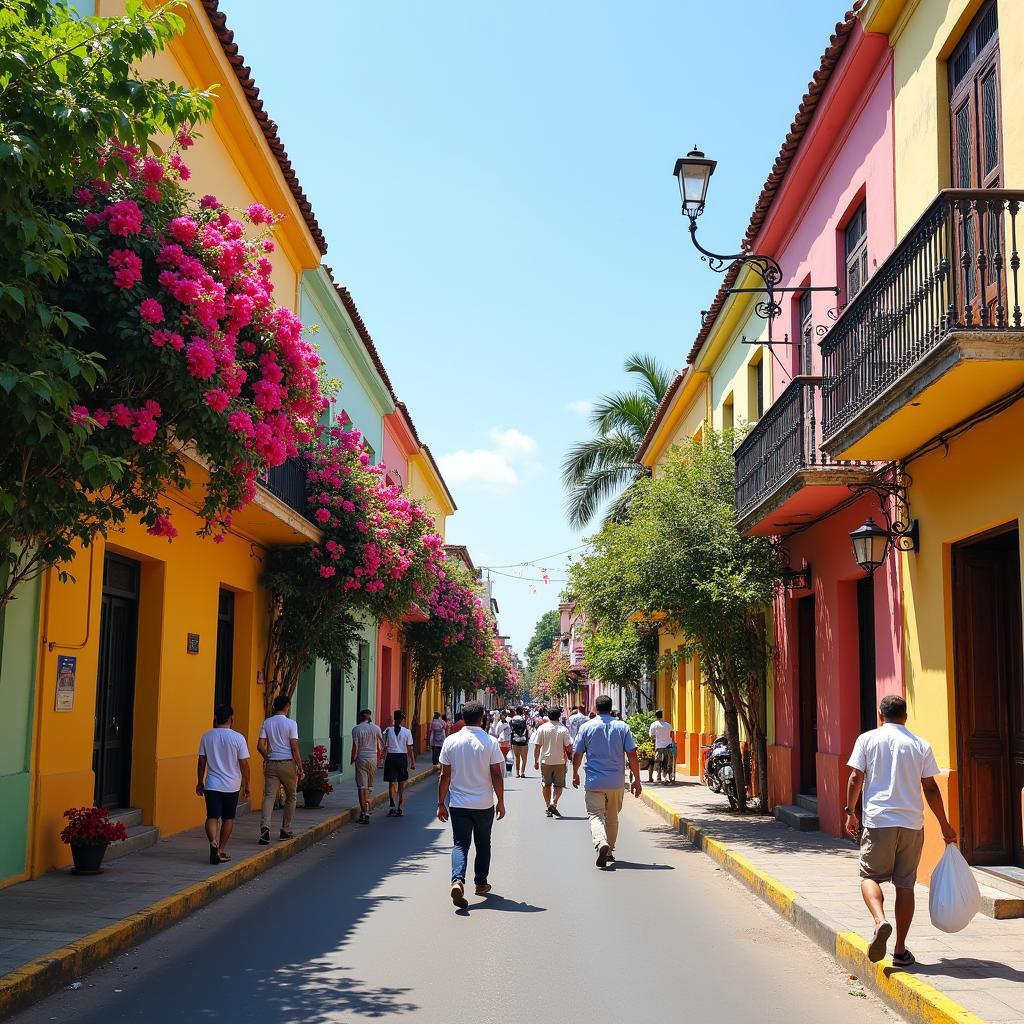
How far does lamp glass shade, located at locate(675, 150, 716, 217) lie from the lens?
12.1 meters

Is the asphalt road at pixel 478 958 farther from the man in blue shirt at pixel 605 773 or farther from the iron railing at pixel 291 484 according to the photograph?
the iron railing at pixel 291 484

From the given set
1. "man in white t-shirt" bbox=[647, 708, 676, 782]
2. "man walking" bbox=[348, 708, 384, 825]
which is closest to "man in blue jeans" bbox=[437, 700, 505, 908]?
"man walking" bbox=[348, 708, 384, 825]

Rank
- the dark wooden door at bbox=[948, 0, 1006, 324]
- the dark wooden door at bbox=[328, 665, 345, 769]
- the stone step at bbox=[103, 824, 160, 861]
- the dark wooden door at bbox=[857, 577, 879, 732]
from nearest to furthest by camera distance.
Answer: the dark wooden door at bbox=[948, 0, 1006, 324], the stone step at bbox=[103, 824, 160, 861], the dark wooden door at bbox=[857, 577, 879, 732], the dark wooden door at bbox=[328, 665, 345, 769]

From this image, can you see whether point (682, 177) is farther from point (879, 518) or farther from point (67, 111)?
point (67, 111)

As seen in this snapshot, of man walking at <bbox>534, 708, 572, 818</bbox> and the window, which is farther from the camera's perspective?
man walking at <bbox>534, 708, 572, 818</bbox>

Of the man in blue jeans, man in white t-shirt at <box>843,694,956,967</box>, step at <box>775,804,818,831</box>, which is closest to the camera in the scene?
man in white t-shirt at <box>843,694,956,967</box>

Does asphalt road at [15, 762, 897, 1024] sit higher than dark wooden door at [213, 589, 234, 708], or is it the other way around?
dark wooden door at [213, 589, 234, 708]

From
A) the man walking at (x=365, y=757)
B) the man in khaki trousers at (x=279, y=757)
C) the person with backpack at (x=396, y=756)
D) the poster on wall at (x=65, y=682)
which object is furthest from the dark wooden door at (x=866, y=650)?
the poster on wall at (x=65, y=682)

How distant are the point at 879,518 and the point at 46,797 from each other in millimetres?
8823

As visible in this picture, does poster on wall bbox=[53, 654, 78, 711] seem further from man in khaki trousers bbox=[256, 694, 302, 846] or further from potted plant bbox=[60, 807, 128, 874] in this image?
man in khaki trousers bbox=[256, 694, 302, 846]

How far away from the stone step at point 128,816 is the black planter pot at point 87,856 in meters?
1.85

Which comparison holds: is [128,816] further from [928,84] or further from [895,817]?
[928,84]

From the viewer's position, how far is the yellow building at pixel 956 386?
8.32 metres

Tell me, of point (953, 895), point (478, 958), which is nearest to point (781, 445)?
point (953, 895)
